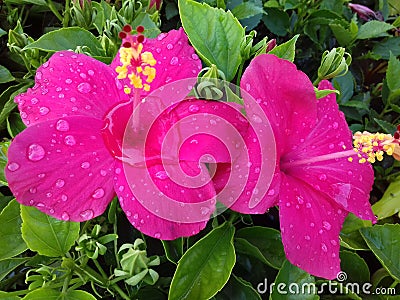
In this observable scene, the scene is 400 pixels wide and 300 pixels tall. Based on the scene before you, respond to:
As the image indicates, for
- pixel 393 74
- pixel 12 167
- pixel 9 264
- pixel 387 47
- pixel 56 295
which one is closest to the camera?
pixel 12 167

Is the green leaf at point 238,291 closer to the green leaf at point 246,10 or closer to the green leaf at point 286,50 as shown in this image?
the green leaf at point 286,50

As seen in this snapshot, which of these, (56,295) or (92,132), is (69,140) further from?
(56,295)

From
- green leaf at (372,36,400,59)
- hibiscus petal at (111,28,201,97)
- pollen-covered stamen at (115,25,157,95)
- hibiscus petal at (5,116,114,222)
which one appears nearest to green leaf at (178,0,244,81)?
hibiscus petal at (111,28,201,97)

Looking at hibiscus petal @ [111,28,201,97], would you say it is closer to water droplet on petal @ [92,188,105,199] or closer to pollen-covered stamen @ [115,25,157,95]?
pollen-covered stamen @ [115,25,157,95]

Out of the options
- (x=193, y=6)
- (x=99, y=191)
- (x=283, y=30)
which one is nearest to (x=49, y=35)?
(x=193, y=6)

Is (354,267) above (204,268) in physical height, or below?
below

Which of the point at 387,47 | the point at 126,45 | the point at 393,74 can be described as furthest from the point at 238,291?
the point at 387,47

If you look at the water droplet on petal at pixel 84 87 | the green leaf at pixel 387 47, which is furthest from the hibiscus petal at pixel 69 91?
the green leaf at pixel 387 47
